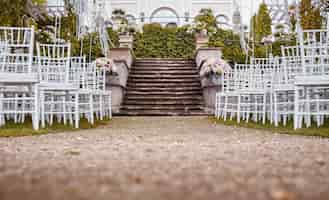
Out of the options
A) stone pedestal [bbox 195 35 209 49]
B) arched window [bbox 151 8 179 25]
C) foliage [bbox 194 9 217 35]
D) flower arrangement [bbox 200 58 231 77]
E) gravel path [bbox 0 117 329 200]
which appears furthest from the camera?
arched window [bbox 151 8 179 25]

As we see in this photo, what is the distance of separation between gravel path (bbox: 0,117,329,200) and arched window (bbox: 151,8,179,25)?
73.4ft

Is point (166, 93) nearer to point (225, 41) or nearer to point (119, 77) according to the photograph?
point (119, 77)

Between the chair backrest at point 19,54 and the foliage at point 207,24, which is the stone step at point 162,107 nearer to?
the chair backrest at point 19,54

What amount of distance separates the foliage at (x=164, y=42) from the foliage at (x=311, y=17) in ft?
13.1

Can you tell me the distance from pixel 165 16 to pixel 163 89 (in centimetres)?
1480

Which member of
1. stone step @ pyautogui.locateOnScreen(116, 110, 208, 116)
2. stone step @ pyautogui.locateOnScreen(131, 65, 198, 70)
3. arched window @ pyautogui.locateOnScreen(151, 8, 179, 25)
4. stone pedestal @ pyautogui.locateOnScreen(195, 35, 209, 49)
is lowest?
stone step @ pyautogui.locateOnScreen(116, 110, 208, 116)

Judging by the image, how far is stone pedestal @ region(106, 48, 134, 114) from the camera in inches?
408

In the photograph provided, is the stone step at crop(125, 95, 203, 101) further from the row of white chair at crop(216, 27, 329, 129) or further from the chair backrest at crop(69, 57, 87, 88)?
the chair backrest at crop(69, 57, 87, 88)

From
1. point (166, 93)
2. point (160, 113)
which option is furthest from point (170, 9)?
point (160, 113)

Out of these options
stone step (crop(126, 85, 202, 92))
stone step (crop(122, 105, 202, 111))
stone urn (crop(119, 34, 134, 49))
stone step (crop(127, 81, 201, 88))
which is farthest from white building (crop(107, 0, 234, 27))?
stone step (crop(122, 105, 202, 111))

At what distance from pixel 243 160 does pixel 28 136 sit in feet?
8.62

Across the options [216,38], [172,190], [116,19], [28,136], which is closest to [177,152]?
[172,190]

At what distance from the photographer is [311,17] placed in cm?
1271

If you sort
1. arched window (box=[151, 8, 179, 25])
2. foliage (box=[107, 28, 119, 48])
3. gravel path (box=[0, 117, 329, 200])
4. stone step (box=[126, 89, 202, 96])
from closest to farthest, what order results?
gravel path (box=[0, 117, 329, 200]) → stone step (box=[126, 89, 202, 96]) → foliage (box=[107, 28, 119, 48]) → arched window (box=[151, 8, 179, 25])
